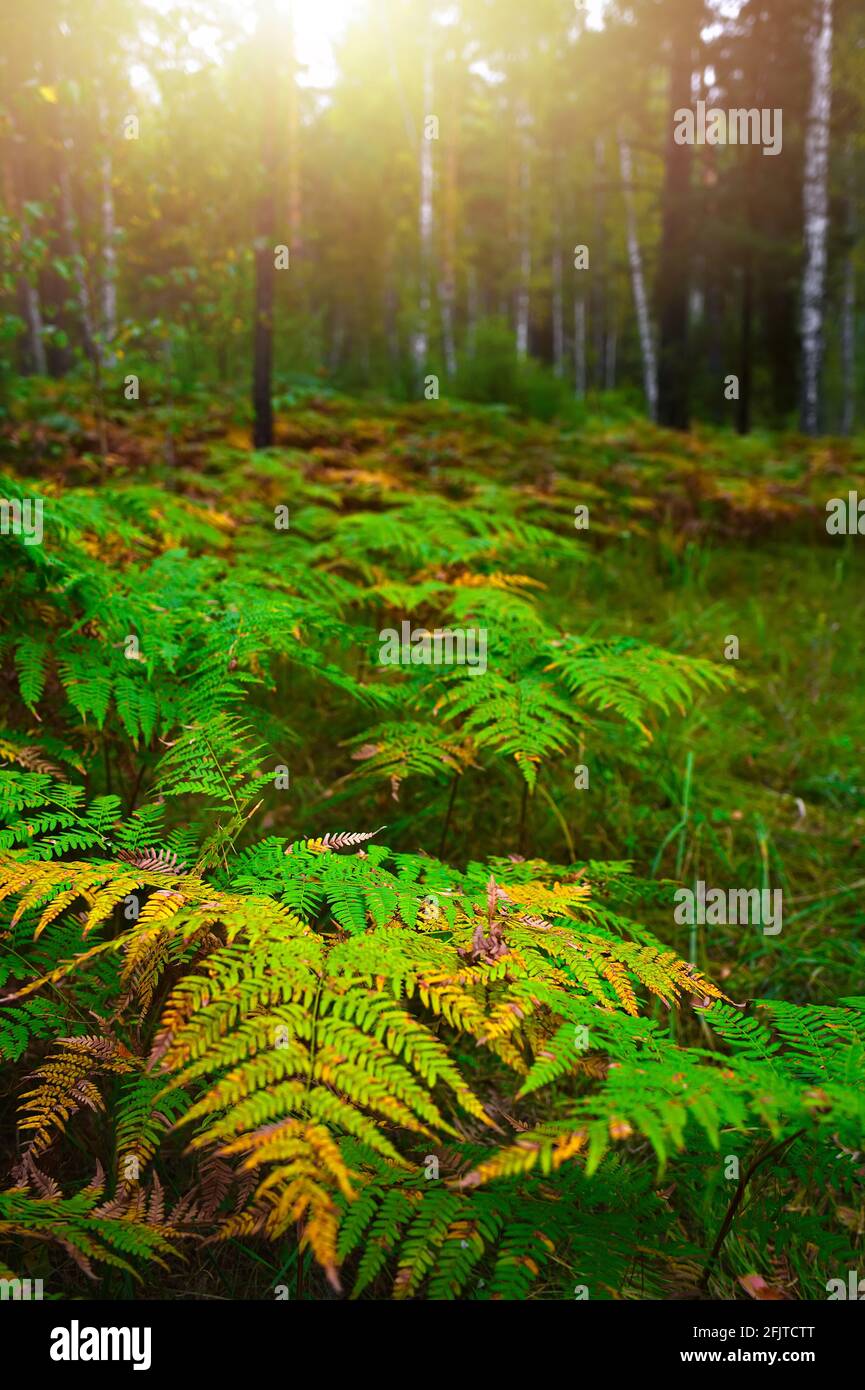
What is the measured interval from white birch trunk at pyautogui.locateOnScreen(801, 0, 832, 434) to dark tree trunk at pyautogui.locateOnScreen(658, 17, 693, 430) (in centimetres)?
370

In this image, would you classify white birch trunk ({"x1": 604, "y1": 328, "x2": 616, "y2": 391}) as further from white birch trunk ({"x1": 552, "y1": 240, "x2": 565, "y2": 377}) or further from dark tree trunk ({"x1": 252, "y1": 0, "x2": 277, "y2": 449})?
dark tree trunk ({"x1": 252, "y1": 0, "x2": 277, "y2": 449})

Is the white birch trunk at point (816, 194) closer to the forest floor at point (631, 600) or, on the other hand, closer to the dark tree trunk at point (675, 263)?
the dark tree trunk at point (675, 263)

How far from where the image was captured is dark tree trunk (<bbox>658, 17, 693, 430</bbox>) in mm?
10336

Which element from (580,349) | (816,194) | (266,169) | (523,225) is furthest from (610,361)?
(266,169)

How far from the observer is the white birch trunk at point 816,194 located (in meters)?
13.0

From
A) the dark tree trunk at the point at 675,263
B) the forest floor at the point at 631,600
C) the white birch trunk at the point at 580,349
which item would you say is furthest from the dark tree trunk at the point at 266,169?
the white birch trunk at the point at 580,349

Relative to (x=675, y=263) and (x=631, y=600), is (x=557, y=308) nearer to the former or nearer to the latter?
(x=675, y=263)

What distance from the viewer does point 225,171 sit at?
35.0 ft

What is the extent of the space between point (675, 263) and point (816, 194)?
17.0 feet

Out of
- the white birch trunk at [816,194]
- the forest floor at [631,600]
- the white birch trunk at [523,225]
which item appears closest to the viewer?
the forest floor at [631,600]

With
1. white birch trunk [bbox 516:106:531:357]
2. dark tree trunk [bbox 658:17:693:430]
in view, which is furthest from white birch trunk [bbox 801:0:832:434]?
white birch trunk [bbox 516:106:531:357]

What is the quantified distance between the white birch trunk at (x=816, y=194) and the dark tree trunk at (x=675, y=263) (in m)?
3.70

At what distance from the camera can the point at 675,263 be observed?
1062 centimetres
